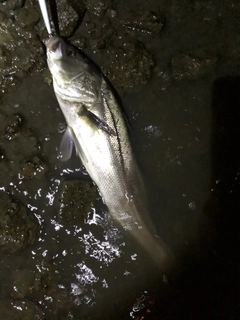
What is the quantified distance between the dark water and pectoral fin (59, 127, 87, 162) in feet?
0.47

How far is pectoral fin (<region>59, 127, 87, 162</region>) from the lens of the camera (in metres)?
2.57

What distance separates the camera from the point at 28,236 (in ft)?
8.52

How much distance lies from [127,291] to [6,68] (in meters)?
2.28

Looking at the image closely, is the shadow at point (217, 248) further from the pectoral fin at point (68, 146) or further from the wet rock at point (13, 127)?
the wet rock at point (13, 127)

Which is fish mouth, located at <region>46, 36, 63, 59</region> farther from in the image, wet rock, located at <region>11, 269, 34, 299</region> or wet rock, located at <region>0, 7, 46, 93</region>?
wet rock, located at <region>11, 269, 34, 299</region>

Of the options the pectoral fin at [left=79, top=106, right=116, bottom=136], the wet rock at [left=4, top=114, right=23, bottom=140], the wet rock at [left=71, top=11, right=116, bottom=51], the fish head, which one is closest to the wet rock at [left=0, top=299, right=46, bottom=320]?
the wet rock at [left=4, top=114, right=23, bottom=140]

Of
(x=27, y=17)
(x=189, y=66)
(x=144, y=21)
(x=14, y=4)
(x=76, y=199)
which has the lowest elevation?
(x=76, y=199)

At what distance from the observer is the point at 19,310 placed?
263 centimetres

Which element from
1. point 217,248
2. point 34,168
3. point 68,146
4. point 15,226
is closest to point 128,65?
point 68,146

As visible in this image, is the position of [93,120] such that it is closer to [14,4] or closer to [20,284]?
[14,4]

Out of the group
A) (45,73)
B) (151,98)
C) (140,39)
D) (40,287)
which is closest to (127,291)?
(40,287)

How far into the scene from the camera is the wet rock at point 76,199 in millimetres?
2660

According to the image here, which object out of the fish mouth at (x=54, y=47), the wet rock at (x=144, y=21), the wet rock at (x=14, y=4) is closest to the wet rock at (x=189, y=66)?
the wet rock at (x=144, y=21)

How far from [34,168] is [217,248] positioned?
1845 millimetres
